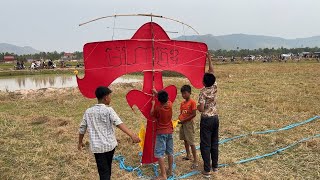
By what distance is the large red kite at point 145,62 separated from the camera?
16.3ft

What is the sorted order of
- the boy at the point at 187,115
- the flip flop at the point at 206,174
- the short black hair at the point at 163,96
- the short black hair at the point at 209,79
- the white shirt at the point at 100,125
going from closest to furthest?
the white shirt at the point at 100,125
the short black hair at the point at 163,96
the short black hair at the point at 209,79
the flip flop at the point at 206,174
the boy at the point at 187,115

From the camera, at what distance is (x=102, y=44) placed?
16.4 feet

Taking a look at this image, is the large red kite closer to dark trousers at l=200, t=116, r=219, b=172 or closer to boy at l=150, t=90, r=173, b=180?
boy at l=150, t=90, r=173, b=180

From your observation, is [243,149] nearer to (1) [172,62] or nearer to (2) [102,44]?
(1) [172,62]

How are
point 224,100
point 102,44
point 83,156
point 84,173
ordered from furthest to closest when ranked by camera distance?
point 224,100, point 83,156, point 84,173, point 102,44

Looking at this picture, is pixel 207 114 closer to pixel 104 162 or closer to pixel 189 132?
pixel 189 132

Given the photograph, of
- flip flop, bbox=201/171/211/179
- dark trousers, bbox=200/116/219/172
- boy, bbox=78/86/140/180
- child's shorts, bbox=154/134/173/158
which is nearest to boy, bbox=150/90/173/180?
child's shorts, bbox=154/134/173/158

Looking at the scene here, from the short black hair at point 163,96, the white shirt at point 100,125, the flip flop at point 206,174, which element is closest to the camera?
the white shirt at point 100,125

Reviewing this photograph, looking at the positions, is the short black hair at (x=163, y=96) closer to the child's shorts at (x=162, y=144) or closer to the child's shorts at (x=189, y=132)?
the child's shorts at (x=162, y=144)

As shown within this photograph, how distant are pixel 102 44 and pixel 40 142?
11.2ft

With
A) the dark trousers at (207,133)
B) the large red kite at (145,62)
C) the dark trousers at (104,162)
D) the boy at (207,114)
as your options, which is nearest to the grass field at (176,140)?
the dark trousers at (207,133)

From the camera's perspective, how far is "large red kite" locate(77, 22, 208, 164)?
498 cm

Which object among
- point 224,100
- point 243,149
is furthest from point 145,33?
point 224,100

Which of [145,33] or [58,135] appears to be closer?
[145,33]
